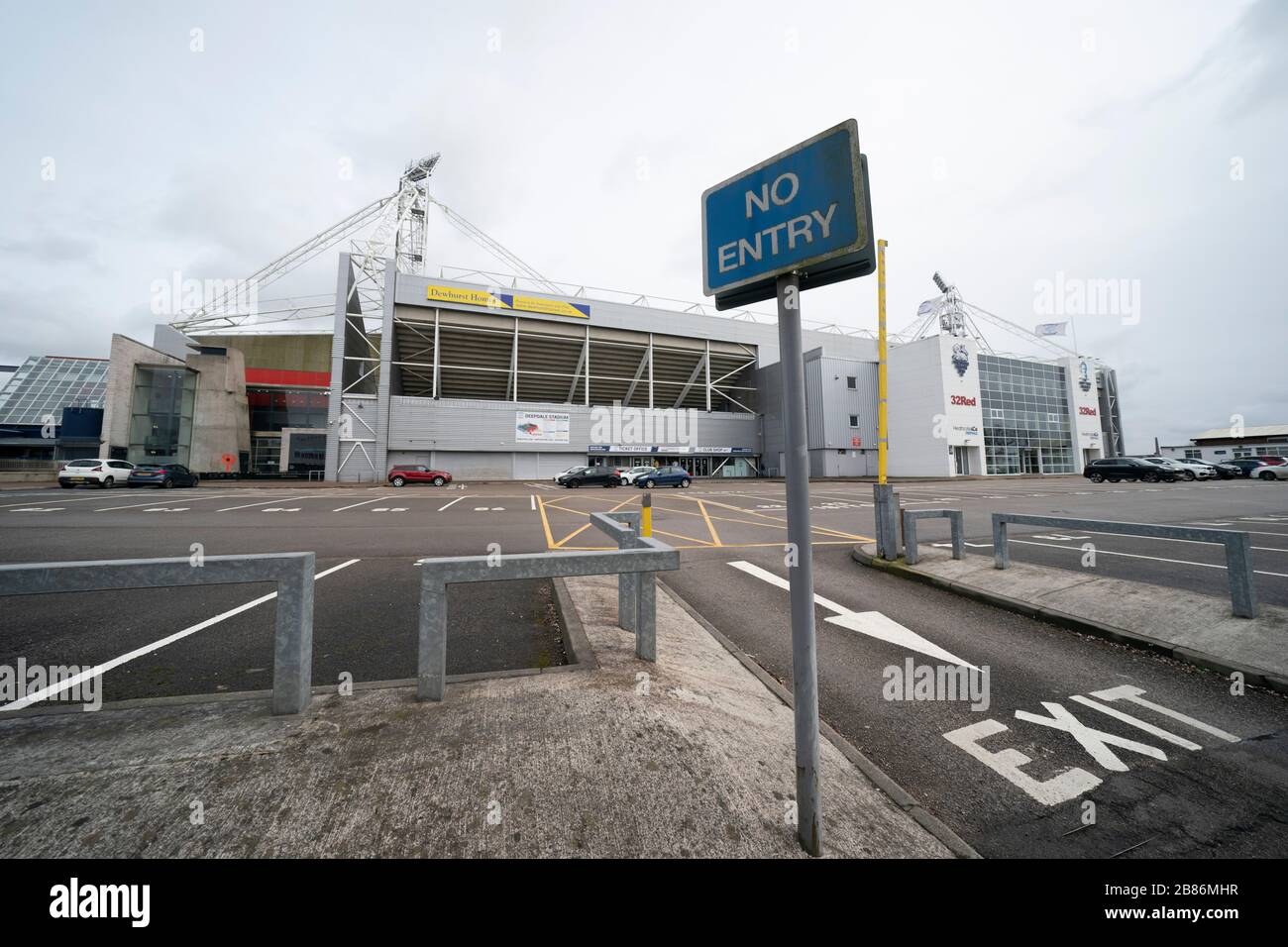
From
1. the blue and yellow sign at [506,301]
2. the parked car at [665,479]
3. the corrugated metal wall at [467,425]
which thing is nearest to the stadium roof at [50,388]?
the corrugated metal wall at [467,425]

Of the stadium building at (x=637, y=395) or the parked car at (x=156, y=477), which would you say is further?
the stadium building at (x=637, y=395)

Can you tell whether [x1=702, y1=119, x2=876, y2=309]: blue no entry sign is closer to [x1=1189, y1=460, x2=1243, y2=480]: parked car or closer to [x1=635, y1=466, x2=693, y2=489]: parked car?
[x1=635, y1=466, x2=693, y2=489]: parked car

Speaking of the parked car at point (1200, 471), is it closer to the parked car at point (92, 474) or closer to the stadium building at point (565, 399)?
the stadium building at point (565, 399)

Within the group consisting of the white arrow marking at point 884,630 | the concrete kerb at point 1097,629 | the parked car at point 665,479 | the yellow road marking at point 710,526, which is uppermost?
the parked car at point 665,479

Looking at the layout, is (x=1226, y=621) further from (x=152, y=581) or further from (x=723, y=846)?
(x=152, y=581)

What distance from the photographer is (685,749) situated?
2248 mm

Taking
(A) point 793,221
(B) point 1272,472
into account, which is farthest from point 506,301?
(B) point 1272,472

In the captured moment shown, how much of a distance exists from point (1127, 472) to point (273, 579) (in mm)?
44666

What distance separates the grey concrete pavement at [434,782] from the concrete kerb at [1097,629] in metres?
3.44

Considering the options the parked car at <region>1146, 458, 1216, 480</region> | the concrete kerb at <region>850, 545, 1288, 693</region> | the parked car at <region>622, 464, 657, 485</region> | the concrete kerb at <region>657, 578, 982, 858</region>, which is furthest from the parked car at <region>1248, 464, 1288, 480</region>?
the concrete kerb at <region>657, 578, 982, 858</region>

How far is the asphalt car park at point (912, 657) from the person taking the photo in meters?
2.18

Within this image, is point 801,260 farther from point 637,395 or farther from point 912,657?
point 637,395

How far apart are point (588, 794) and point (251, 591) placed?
17.9 ft
